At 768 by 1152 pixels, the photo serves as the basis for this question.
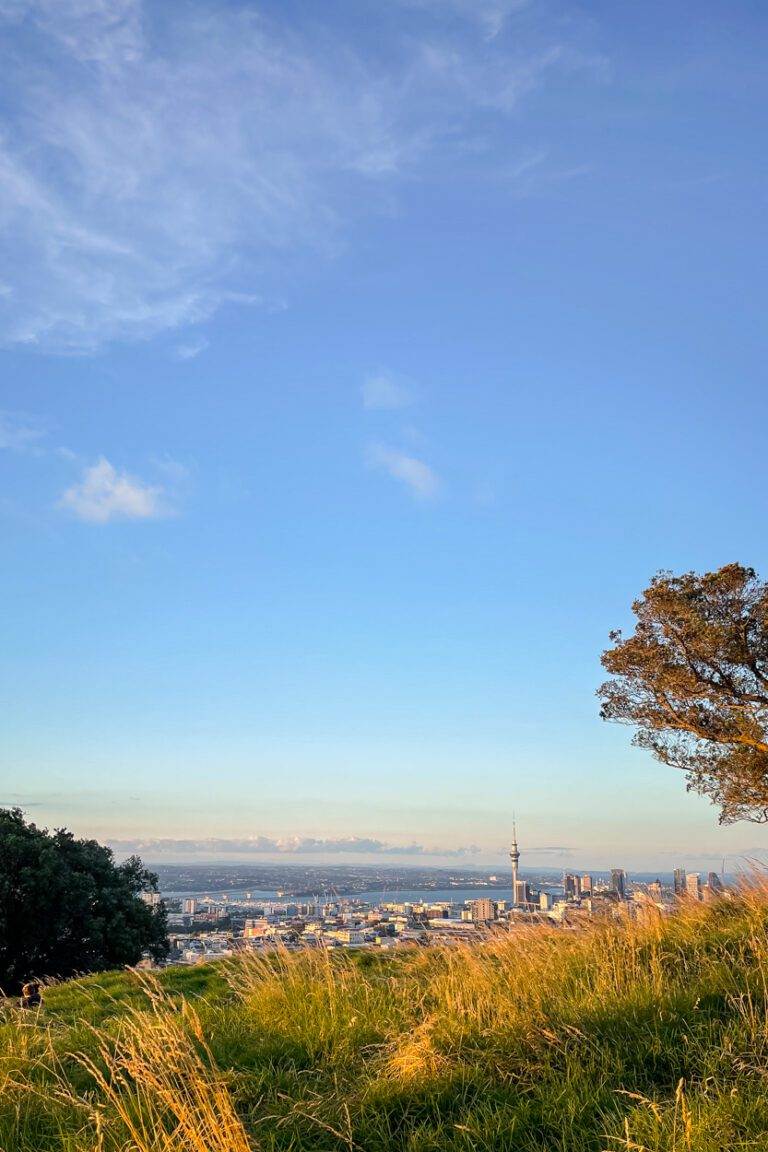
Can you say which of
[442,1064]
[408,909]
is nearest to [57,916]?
[408,909]

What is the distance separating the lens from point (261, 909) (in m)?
19.8

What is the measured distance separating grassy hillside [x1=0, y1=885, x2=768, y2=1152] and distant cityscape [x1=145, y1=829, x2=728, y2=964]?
1.60 metres

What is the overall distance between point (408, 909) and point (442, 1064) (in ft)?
36.8

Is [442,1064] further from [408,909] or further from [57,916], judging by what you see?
[57,916]

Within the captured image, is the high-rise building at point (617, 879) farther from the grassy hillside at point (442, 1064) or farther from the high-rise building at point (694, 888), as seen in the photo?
the grassy hillside at point (442, 1064)

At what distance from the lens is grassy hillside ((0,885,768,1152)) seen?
14.9 feet

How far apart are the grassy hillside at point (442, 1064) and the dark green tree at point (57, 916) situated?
12.9 meters

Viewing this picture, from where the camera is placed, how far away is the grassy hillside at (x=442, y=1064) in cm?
453

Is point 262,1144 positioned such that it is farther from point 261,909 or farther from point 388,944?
point 261,909

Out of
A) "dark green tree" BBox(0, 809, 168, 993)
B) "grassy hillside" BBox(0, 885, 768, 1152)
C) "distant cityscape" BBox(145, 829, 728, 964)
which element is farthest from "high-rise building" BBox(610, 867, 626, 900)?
"dark green tree" BBox(0, 809, 168, 993)

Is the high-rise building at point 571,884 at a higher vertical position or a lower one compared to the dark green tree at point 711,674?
lower

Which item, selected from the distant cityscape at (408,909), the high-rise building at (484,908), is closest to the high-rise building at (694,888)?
the distant cityscape at (408,909)

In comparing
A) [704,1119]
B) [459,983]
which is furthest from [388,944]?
[704,1119]

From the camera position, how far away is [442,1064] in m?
5.50
